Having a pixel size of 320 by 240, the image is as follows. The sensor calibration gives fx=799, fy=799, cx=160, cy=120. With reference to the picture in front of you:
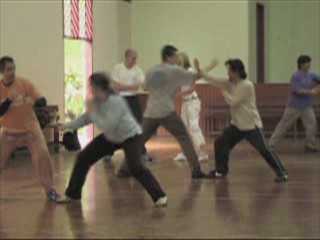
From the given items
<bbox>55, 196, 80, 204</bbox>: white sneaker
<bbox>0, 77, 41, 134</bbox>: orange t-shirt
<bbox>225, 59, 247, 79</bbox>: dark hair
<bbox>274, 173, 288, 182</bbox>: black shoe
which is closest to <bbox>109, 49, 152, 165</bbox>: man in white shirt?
<bbox>225, 59, 247, 79</bbox>: dark hair

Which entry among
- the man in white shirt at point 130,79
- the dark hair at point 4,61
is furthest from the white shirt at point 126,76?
the dark hair at point 4,61

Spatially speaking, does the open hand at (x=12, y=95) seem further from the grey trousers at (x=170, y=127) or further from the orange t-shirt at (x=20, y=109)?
the grey trousers at (x=170, y=127)

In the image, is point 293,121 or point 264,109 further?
point 264,109

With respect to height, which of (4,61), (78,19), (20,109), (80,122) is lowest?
(80,122)

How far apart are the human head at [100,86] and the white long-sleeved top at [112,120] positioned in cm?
7

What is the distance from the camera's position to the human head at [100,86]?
8.70 metres

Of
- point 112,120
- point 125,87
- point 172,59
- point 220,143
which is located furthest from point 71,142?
point 112,120

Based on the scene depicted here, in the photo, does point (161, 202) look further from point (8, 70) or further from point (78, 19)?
point (78, 19)

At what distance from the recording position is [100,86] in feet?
28.6

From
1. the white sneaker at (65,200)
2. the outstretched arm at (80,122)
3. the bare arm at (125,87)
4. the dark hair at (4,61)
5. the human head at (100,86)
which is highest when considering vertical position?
the dark hair at (4,61)

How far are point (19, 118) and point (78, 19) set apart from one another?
9647 mm

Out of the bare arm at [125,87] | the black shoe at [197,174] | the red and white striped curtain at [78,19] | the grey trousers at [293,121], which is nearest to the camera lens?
the black shoe at [197,174]

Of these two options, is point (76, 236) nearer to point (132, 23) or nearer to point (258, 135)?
point (258, 135)

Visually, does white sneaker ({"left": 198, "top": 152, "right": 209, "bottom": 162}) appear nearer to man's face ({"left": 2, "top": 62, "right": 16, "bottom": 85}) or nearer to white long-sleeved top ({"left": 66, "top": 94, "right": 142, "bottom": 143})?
white long-sleeved top ({"left": 66, "top": 94, "right": 142, "bottom": 143})
